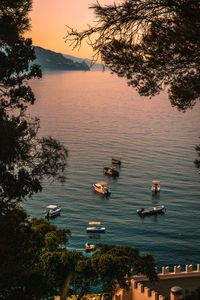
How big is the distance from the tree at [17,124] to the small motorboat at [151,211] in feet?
186

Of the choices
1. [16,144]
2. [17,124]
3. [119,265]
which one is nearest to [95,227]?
[119,265]

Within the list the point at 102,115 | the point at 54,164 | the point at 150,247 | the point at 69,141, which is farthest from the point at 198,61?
the point at 102,115

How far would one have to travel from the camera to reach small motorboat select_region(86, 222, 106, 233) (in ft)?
216

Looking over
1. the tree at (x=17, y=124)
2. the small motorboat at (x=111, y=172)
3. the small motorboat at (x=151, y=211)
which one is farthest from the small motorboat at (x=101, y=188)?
the tree at (x=17, y=124)

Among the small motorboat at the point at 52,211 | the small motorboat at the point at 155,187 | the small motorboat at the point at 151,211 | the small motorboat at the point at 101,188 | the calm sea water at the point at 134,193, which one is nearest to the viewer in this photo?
the calm sea water at the point at 134,193

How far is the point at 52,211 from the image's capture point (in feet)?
237

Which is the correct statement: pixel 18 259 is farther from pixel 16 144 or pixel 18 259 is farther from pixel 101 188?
pixel 101 188

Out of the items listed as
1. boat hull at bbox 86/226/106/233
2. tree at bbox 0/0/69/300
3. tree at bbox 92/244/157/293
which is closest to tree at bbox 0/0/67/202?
tree at bbox 0/0/69/300

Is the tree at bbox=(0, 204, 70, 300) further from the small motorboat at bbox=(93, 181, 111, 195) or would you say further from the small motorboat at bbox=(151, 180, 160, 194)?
the small motorboat at bbox=(151, 180, 160, 194)

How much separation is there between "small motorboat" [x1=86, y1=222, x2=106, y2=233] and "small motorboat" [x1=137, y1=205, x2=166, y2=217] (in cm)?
721

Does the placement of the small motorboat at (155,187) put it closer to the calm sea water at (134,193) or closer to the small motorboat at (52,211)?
the calm sea water at (134,193)

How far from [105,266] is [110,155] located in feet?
291

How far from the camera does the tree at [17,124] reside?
1595cm

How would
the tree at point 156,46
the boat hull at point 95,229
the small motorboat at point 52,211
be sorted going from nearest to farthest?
the tree at point 156,46
the boat hull at point 95,229
the small motorboat at point 52,211
